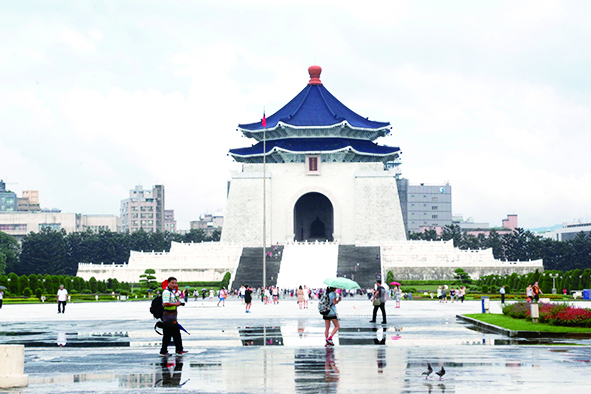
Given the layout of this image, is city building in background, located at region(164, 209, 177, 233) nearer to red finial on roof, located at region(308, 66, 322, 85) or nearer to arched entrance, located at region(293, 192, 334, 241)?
arched entrance, located at region(293, 192, 334, 241)

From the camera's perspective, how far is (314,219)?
7675 centimetres

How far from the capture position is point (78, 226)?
115438mm

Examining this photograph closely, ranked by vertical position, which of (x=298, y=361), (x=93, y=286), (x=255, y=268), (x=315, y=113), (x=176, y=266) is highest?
(x=315, y=113)

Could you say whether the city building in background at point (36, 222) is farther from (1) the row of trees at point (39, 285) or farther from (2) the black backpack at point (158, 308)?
(2) the black backpack at point (158, 308)

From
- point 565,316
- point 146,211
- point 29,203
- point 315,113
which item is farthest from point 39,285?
point 29,203

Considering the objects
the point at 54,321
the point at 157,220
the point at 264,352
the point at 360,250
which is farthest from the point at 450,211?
the point at 264,352

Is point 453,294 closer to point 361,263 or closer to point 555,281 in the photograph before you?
point 555,281

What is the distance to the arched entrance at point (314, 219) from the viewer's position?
249 ft

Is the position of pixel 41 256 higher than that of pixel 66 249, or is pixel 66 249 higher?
pixel 66 249

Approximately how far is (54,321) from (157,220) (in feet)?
357

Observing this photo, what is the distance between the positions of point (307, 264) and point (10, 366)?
151 ft

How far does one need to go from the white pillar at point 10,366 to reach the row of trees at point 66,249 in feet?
198

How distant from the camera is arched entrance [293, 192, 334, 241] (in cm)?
7594

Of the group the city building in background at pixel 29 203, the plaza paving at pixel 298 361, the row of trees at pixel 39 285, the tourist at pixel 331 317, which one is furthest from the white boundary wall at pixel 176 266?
the city building in background at pixel 29 203
